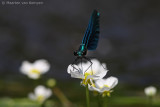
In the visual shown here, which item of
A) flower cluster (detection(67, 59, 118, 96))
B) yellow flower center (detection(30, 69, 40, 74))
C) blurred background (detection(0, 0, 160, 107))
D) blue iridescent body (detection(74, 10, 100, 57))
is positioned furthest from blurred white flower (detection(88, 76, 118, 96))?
blurred background (detection(0, 0, 160, 107))

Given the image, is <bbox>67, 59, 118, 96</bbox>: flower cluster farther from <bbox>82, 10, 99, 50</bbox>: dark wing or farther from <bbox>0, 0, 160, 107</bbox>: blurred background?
<bbox>0, 0, 160, 107</bbox>: blurred background

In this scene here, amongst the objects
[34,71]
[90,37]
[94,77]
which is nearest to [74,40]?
[34,71]

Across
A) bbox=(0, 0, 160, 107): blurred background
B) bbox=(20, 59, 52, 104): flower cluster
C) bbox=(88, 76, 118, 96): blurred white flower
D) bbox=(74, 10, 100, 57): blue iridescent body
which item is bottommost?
bbox=(88, 76, 118, 96): blurred white flower

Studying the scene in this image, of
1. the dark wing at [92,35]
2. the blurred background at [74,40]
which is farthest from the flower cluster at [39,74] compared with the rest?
the dark wing at [92,35]

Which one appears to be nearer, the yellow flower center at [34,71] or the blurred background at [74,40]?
the yellow flower center at [34,71]

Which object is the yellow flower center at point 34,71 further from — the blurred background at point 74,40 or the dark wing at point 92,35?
the dark wing at point 92,35

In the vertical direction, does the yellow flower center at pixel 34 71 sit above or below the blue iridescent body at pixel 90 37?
above
